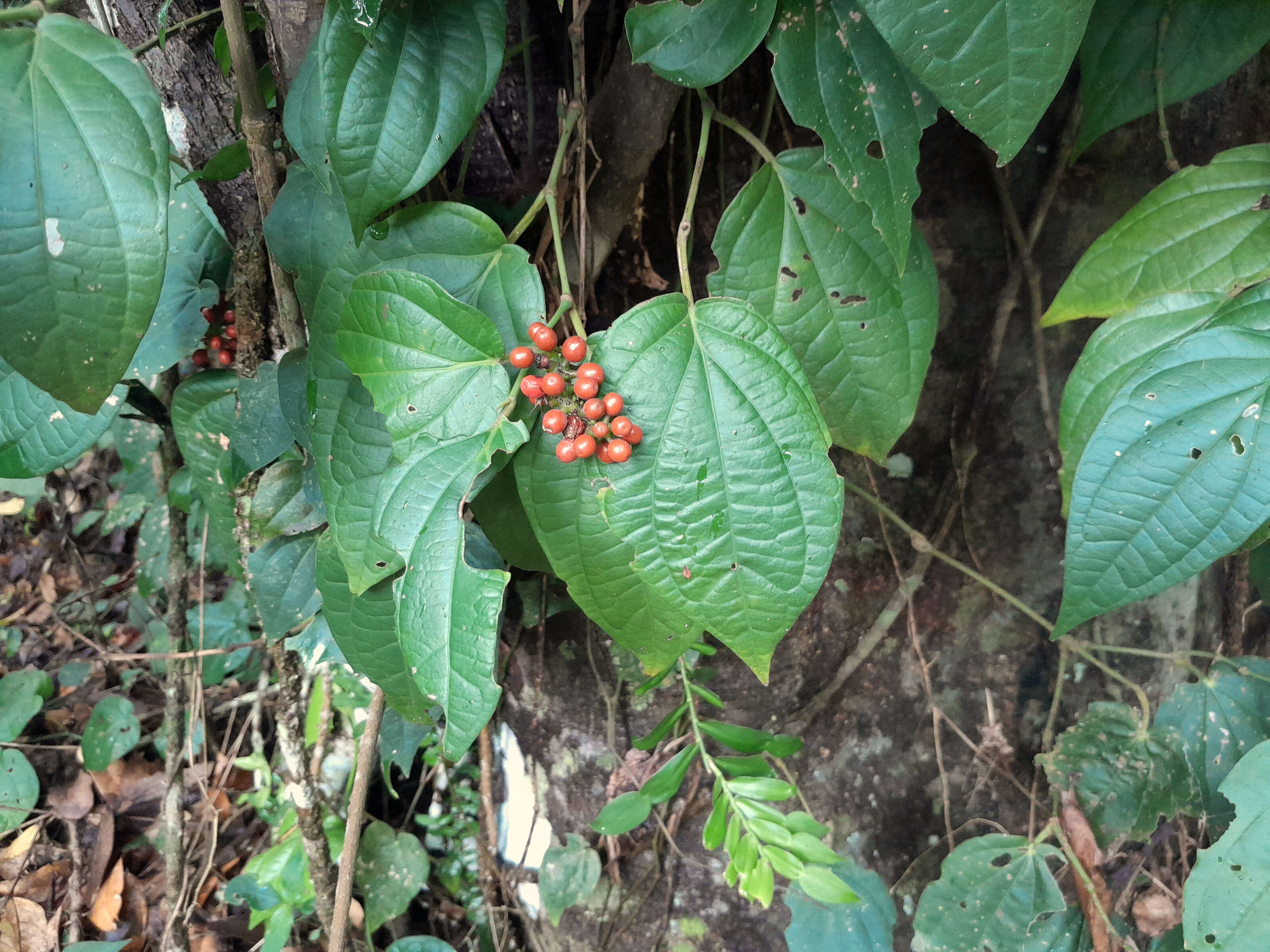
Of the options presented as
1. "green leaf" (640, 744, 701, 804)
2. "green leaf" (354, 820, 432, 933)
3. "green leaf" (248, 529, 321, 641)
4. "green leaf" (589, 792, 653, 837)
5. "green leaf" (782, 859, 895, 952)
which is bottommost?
"green leaf" (354, 820, 432, 933)

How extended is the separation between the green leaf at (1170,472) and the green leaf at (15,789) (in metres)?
2.36

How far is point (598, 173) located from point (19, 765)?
7.00 ft

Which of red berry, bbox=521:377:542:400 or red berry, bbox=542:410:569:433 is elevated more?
red berry, bbox=521:377:542:400

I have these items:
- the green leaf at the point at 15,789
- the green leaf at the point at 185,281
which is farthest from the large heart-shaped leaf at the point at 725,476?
the green leaf at the point at 15,789

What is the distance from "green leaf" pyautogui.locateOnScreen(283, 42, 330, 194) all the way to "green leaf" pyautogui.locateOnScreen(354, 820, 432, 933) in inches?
50.3

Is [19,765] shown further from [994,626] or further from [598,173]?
[994,626]

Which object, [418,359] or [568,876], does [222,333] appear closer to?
[418,359]

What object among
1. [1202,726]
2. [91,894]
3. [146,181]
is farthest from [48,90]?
[91,894]

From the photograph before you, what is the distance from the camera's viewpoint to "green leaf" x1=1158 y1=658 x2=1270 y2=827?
1.04 m

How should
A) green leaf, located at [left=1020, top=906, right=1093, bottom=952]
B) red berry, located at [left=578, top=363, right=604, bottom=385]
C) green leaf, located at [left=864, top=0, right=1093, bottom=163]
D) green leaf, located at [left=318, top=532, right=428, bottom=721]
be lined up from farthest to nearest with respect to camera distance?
1. green leaf, located at [left=1020, top=906, right=1093, bottom=952]
2. green leaf, located at [left=318, top=532, right=428, bottom=721]
3. red berry, located at [left=578, top=363, right=604, bottom=385]
4. green leaf, located at [left=864, top=0, right=1093, bottom=163]

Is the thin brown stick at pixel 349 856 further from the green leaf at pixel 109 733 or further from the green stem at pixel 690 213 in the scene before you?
the green leaf at pixel 109 733

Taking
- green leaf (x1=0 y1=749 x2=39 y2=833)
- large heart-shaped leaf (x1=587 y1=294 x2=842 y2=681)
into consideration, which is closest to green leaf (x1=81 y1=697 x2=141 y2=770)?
green leaf (x1=0 y1=749 x2=39 y2=833)

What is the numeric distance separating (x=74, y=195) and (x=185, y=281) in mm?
500

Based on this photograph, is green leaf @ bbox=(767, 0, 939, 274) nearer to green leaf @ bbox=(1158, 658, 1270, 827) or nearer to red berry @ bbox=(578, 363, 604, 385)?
red berry @ bbox=(578, 363, 604, 385)
